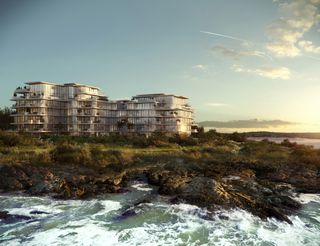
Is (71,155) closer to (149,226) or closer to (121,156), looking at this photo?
(121,156)

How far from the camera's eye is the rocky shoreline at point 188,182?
22.8 m

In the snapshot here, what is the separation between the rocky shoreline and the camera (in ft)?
74.9

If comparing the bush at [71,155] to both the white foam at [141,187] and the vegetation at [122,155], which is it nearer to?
the vegetation at [122,155]

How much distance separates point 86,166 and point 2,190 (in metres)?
10.3

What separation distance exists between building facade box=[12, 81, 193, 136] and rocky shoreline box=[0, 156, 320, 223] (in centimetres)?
5050

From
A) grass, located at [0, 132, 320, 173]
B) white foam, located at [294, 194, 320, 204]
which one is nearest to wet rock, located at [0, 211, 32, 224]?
grass, located at [0, 132, 320, 173]

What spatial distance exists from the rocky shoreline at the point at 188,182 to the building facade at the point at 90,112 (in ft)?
166

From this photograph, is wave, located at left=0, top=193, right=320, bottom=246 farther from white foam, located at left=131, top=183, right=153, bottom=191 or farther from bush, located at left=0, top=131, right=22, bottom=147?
bush, located at left=0, top=131, right=22, bottom=147

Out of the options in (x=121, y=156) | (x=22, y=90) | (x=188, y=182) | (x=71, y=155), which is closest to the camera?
(x=188, y=182)

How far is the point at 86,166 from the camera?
119 ft

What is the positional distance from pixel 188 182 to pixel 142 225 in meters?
9.01

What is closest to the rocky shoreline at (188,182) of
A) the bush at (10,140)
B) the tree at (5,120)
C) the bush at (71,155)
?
the bush at (71,155)

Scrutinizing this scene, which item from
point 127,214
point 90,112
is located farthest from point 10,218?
point 90,112

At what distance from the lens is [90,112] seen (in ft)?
293
